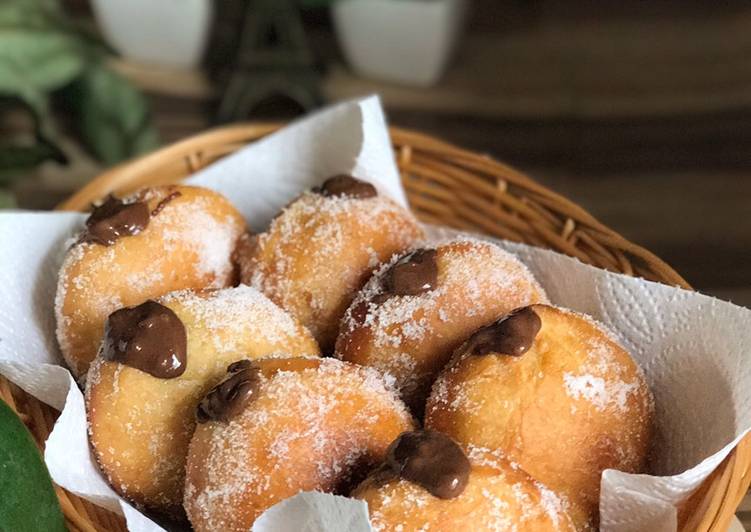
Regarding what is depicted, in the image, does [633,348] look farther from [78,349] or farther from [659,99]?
[659,99]

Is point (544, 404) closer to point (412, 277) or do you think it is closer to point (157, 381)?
point (412, 277)

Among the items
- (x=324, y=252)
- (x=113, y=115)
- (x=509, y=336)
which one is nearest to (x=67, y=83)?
(x=113, y=115)

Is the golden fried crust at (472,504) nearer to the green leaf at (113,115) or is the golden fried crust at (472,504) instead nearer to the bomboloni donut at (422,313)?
the bomboloni donut at (422,313)

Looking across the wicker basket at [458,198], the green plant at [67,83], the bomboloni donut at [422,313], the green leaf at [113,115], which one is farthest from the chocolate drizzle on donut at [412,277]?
the green leaf at [113,115]

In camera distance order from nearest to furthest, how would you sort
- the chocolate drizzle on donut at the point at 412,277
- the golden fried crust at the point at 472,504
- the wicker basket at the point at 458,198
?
1. the golden fried crust at the point at 472,504
2. the chocolate drizzle on donut at the point at 412,277
3. the wicker basket at the point at 458,198

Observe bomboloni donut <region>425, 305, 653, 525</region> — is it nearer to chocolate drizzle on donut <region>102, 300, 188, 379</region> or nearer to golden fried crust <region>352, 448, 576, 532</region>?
golden fried crust <region>352, 448, 576, 532</region>

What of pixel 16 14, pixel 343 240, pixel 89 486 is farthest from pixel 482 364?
pixel 16 14
